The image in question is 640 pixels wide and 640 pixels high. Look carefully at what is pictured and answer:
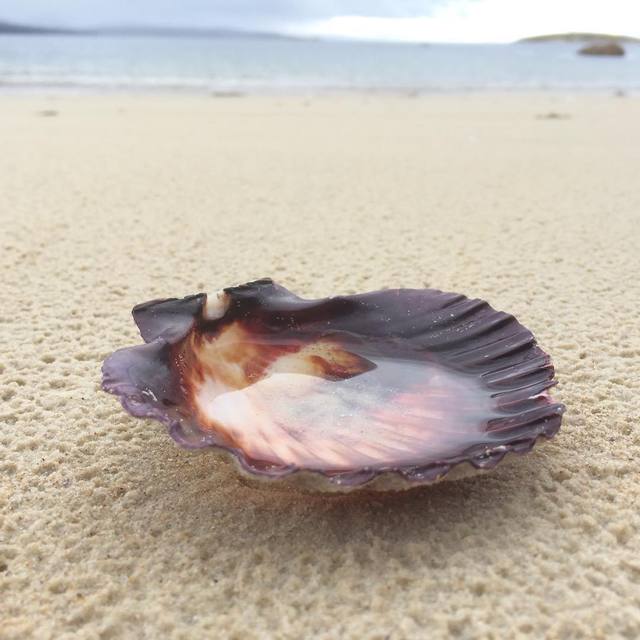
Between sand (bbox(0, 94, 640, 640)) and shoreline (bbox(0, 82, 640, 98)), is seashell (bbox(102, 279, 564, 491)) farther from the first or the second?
shoreline (bbox(0, 82, 640, 98))

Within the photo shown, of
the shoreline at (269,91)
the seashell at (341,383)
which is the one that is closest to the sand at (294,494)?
the seashell at (341,383)

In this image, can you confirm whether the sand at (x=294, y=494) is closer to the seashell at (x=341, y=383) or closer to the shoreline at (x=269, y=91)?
the seashell at (x=341, y=383)

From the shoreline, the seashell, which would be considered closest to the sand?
the seashell

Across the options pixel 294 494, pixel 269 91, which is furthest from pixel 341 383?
pixel 269 91

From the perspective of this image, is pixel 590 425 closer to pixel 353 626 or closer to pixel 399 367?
pixel 399 367

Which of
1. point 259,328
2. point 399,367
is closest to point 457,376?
point 399,367

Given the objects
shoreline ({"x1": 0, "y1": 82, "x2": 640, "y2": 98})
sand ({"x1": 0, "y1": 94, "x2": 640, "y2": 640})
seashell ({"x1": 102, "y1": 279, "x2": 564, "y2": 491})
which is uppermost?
shoreline ({"x1": 0, "y1": 82, "x2": 640, "y2": 98})

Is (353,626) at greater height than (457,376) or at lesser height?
lesser

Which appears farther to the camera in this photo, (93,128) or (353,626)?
(93,128)
